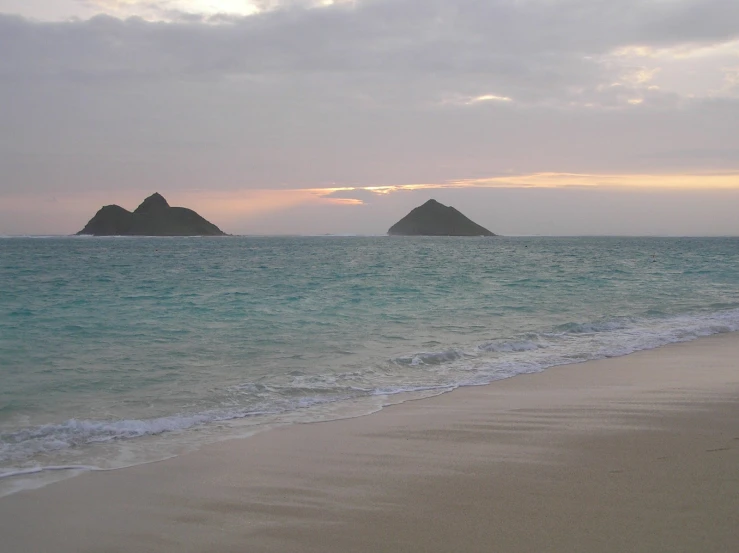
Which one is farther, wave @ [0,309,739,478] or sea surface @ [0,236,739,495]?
sea surface @ [0,236,739,495]

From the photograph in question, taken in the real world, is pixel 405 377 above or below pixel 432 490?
below

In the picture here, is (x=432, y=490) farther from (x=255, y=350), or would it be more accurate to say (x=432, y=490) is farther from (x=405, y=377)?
(x=255, y=350)

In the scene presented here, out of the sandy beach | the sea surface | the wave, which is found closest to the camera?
the sandy beach

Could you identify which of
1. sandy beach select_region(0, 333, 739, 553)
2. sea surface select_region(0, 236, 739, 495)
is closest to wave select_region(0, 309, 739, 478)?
sea surface select_region(0, 236, 739, 495)

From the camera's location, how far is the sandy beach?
141 inches

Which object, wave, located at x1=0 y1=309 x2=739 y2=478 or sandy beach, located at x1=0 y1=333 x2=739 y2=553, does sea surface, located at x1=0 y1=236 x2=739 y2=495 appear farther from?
sandy beach, located at x1=0 y1=333 x2=739 y2=553

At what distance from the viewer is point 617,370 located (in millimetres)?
8953

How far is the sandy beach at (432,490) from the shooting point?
359cm

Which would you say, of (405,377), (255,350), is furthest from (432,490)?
(255,350)

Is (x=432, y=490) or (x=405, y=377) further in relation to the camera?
(x=405, y=377)

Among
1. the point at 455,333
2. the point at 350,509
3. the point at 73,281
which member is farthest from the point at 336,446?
the point at 73,281

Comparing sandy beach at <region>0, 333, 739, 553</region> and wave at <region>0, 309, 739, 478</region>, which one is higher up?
sandy beach at <region>0, 333, 739, 553</region>

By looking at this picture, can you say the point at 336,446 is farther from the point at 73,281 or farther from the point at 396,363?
the point at 73,281

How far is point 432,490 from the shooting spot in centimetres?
432
